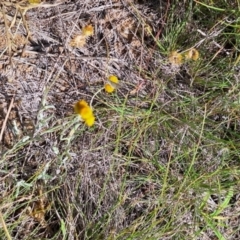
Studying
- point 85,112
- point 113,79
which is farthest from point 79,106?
point 113,79

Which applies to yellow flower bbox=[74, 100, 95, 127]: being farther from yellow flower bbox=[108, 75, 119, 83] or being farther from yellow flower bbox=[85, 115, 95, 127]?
yellow flower bbox=[108, 75, 119, 83]

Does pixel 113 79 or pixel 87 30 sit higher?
pixel 87 30

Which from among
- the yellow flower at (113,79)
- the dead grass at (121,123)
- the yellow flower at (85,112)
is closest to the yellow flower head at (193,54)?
the dead grass at (121,123)

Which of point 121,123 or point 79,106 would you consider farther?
point 121,123

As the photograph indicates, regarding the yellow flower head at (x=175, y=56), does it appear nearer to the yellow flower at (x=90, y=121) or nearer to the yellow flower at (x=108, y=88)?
the yellow flower at (x=108, y=88)

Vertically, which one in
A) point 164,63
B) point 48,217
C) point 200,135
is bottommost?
point 48,217

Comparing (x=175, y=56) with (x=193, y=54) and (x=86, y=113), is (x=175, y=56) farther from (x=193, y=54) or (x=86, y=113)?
(x=86, y=113)

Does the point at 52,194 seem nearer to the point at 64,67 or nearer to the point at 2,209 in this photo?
the point at 2,209

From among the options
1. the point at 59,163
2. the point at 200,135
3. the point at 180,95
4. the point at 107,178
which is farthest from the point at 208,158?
the point at 59,163
